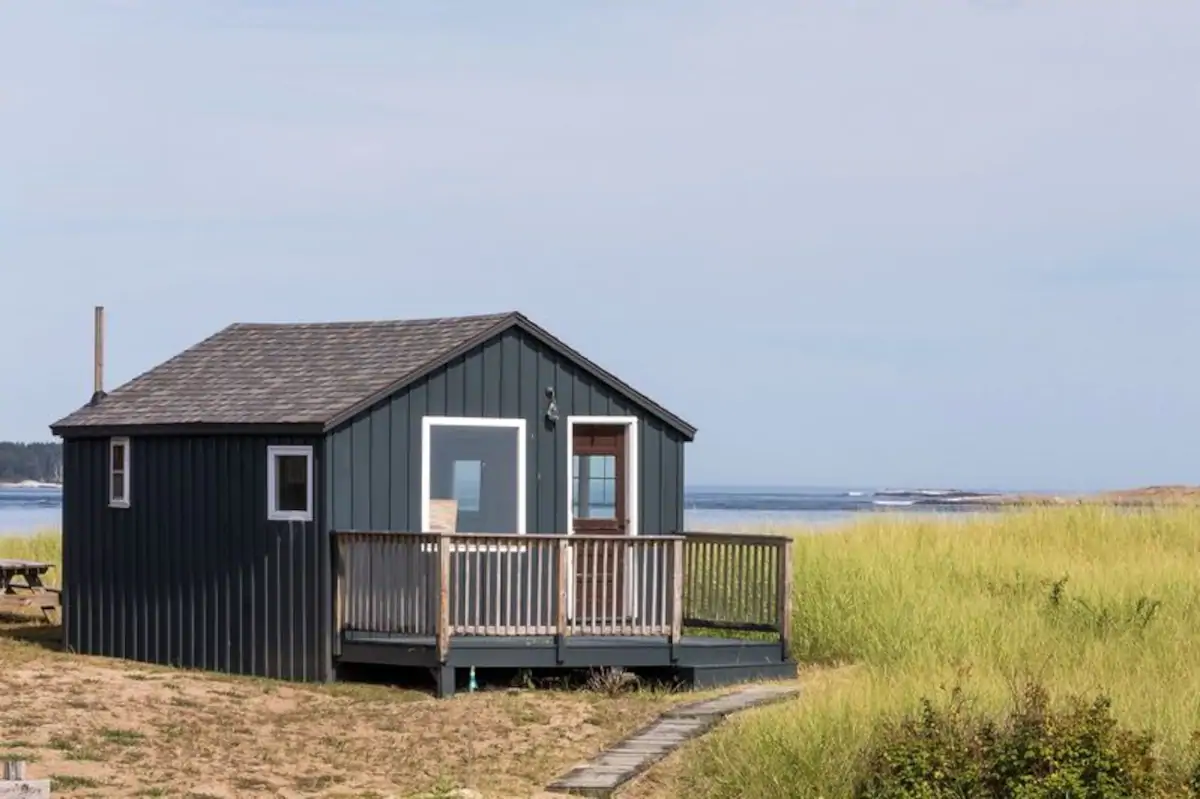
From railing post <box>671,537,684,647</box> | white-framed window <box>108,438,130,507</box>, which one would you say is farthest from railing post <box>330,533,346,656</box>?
white-framed window <box>108,438,130,507</box>

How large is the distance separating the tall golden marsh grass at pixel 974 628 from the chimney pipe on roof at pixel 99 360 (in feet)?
26.6

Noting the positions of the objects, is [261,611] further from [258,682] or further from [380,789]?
[380,789]

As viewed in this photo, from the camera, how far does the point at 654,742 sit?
16312 millimetres

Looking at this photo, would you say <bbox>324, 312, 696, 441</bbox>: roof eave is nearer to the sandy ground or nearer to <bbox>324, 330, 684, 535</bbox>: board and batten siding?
<bbox>324, 330, 684, 535</bbox>: board and batten siding

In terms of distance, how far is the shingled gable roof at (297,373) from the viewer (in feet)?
66.2

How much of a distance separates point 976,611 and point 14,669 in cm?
986

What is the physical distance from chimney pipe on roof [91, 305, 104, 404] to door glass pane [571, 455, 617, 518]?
5572 millimetres

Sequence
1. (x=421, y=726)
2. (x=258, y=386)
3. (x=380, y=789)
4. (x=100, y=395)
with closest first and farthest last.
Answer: (x=380, y=789) → (x=421, y=726) → (x=258, y=386) → (x=100, y=395)

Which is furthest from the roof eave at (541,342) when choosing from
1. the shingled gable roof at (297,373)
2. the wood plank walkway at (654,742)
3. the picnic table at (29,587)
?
the picnic table at (29,587)

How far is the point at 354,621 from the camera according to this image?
64.6 feet

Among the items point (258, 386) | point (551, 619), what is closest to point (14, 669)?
point (258, 386)

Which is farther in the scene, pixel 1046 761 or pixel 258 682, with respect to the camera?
pixel 258 682

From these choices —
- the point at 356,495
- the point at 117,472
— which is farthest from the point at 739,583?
the point at 117,472

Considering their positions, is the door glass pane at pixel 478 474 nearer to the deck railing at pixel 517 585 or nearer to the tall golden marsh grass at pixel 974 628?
the deck railing at pixel 517 585
